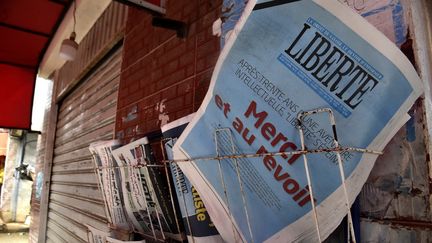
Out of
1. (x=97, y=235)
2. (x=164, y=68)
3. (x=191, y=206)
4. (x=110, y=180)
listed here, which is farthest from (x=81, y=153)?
(x=191, y=206)

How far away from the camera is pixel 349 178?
0.54m

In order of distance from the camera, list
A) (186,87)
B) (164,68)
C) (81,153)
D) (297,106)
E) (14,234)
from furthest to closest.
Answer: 1. (14,234)
2. (81,153)
3. (164,68)
4. (186,87)
5. (297,106)

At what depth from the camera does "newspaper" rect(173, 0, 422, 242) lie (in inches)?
20.2

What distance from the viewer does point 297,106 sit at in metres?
0.56

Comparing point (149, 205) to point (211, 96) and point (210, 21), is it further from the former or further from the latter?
point (210, 21)

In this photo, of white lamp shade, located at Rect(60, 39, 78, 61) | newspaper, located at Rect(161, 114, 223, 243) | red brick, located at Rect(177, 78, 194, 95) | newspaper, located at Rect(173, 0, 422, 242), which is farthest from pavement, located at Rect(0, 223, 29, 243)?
newspaper, located at Rect(173, 0, 422, 242)

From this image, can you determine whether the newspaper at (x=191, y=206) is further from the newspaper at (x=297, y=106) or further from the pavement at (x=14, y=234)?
the pavement at (x=14, y=234)

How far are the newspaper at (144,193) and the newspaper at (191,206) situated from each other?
0.47ft

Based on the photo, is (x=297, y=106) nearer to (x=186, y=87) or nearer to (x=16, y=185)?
(x=186, y=87)

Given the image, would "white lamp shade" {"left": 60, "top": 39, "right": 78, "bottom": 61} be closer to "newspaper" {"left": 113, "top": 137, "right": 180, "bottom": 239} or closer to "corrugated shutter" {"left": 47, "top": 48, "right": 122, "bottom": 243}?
"corrugated shutter" {"left": 47, "top": 48, "right": 122, "bottom": 243}

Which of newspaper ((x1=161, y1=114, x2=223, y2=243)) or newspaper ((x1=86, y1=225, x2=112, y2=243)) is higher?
newspaper ((x1=161, y1=114, x2=223, y2=243))

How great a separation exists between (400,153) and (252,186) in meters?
0.31

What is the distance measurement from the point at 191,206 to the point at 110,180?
1.86 feet

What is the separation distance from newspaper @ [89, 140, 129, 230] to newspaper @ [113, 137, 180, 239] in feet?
0.22
